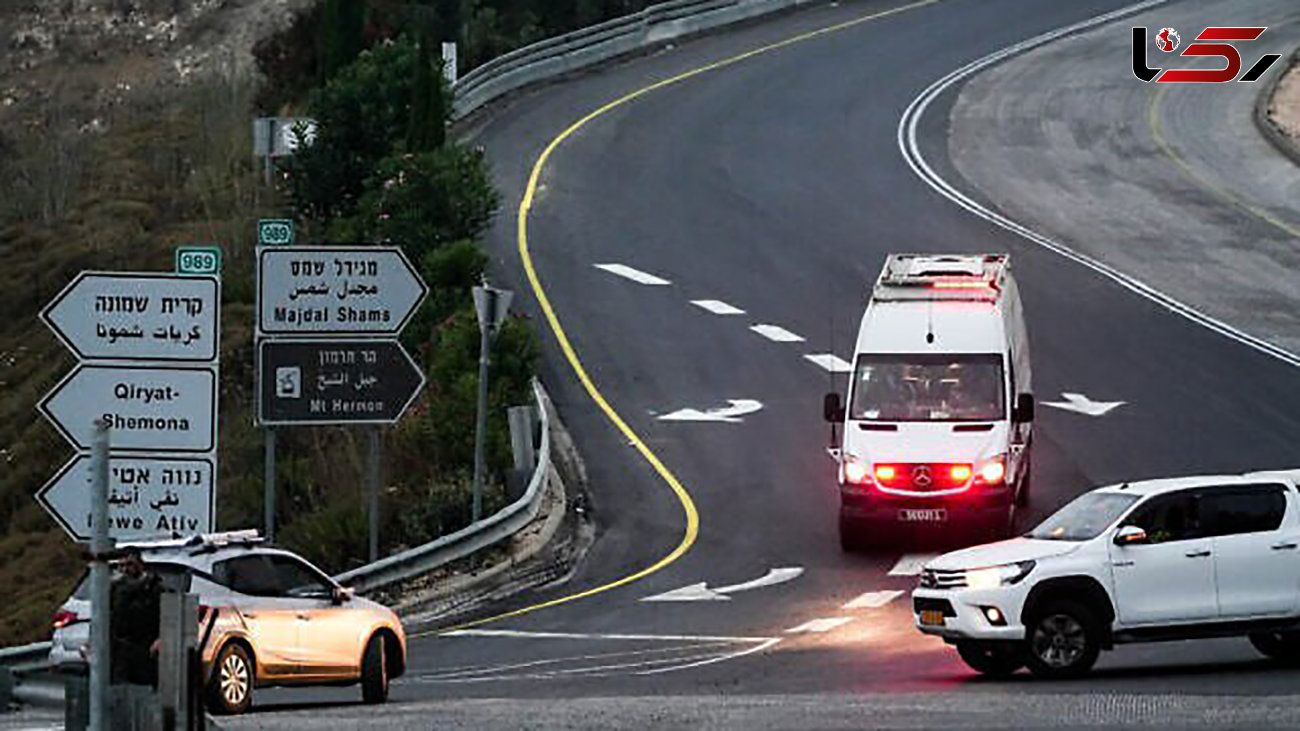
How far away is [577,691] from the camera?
71.8 ft

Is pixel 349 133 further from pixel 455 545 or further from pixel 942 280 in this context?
pixel 942 280

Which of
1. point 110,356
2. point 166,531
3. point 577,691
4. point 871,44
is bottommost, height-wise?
point 577,691

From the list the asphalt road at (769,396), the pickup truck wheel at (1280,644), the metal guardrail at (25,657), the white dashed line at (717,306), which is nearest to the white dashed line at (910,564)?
the asphalt road at (769,396)

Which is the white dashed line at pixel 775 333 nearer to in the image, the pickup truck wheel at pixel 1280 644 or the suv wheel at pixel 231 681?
the pickup truck wheel at pixel 1280 644

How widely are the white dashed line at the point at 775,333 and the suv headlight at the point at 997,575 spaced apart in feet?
65.4

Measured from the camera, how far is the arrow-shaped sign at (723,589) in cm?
3008

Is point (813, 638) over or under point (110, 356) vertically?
under

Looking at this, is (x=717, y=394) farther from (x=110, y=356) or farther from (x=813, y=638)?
(x=110, y=356)

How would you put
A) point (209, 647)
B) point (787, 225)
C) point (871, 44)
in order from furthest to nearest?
point (871, 44)
point (787, 225)
point (209, 647)

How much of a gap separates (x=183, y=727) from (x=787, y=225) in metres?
37.3

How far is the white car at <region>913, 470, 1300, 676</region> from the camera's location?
22.0 m

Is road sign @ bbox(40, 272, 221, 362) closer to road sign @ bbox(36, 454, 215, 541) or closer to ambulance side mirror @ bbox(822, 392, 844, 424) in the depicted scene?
road sign @ bbox(36, 454, 215, 541)

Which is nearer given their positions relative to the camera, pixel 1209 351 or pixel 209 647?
pixel 209 647

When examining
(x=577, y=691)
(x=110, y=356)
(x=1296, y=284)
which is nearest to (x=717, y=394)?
(x=1296, y=284)
